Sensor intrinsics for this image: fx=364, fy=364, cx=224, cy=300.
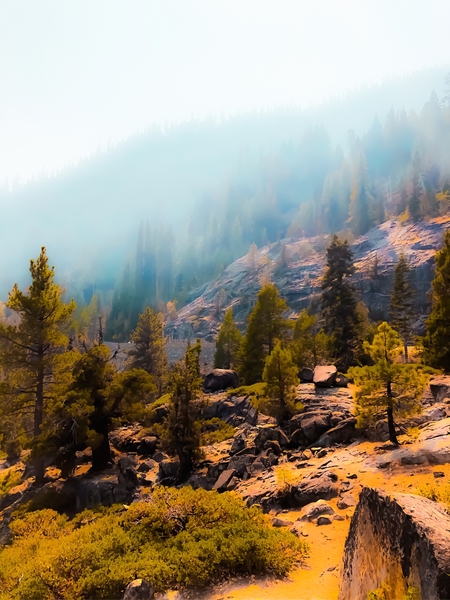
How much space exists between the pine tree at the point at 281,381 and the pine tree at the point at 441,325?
28.1 feet

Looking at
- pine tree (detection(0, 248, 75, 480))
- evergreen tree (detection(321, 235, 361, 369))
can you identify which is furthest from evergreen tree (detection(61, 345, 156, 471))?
evergreen tree (detection(321, 235, 361, 369))

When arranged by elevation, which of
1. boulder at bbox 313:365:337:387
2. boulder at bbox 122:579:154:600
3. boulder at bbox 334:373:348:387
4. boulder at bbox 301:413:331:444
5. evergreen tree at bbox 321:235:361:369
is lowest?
boulder at bbox 301:413:331:444

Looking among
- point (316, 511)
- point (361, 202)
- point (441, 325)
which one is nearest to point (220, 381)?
point (441, 325)

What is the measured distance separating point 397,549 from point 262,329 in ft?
102

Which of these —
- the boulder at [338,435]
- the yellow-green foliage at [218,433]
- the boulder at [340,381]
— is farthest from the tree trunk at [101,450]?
the boulder at [340,381]

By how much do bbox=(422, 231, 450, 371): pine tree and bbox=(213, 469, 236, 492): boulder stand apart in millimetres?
14278

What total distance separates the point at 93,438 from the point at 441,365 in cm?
2087

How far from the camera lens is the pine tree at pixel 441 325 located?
21855 mm

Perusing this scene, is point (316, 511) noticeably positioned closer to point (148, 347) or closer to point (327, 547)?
point (327, 547)

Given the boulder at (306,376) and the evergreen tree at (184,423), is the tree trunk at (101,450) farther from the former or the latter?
the boulder at (306,376)

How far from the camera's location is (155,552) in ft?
28.0

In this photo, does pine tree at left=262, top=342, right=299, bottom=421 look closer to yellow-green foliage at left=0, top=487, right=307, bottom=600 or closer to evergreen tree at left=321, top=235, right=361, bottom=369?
evergreen tree at left=321, top=235, right=361, bottom=369

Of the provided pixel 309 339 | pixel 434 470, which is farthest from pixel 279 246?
pixel 434 470

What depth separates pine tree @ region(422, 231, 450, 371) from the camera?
2185 centimetres
